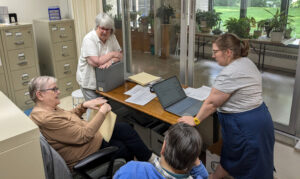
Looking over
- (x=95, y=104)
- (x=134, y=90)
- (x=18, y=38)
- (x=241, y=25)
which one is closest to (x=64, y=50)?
(x=18, y=38)

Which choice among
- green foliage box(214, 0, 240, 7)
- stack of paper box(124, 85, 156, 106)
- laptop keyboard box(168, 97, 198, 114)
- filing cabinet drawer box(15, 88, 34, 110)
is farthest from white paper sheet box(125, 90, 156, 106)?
filing cabinet drawer box(15, 88, 34, 110)

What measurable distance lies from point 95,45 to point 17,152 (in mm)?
1607

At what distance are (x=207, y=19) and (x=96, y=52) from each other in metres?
1.20

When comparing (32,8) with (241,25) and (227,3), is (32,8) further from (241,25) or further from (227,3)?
(241,25)

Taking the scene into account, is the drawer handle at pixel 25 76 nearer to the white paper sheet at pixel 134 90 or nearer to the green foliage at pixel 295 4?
the white paper sheet at pixel 134 90

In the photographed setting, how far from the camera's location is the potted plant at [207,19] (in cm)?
280

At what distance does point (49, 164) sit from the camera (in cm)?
166

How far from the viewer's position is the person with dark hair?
191 cm

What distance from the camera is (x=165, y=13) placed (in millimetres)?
3143

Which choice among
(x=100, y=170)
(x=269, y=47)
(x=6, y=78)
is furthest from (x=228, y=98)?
(x=6, y=78)

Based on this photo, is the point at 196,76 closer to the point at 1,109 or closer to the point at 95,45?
the point at 95,45

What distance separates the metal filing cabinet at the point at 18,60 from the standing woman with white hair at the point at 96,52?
62.1 inches

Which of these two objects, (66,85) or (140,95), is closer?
(140,95)

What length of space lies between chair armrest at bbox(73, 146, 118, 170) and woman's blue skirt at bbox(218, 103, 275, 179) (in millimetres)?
861
